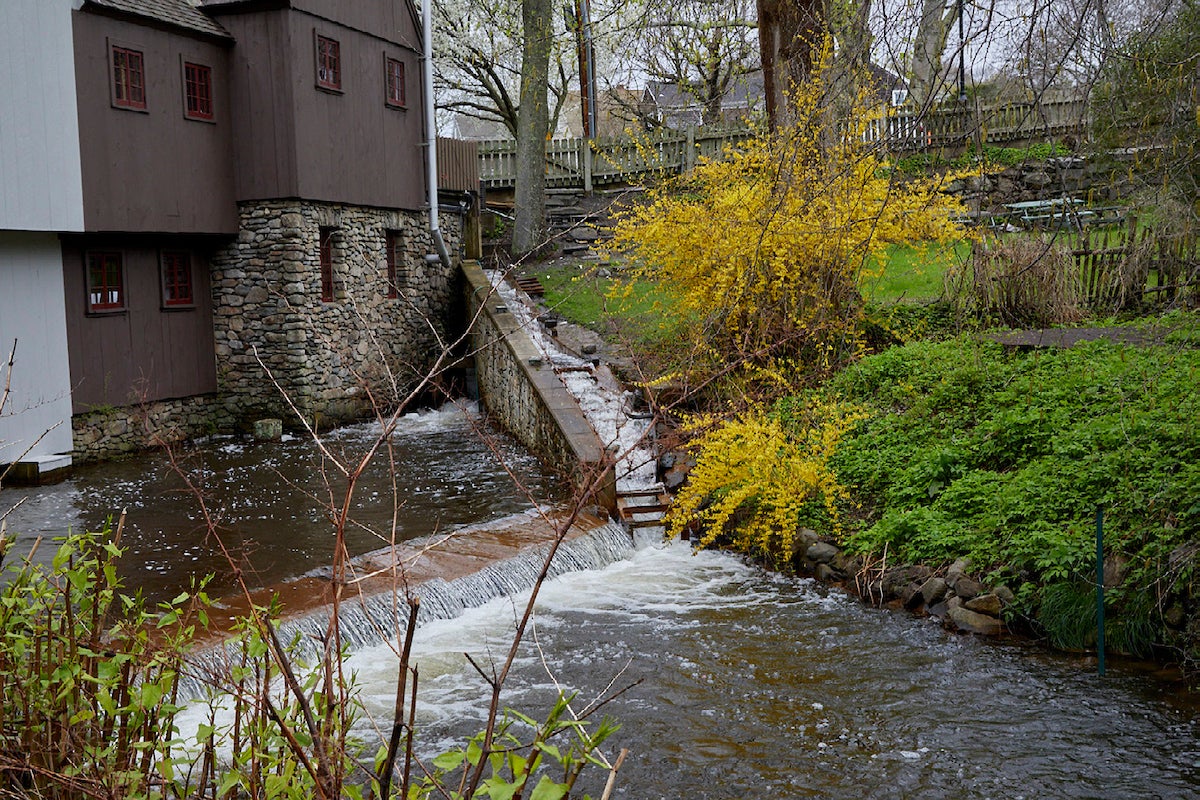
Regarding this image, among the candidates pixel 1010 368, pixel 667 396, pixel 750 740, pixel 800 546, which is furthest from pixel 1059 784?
pixel 667 396

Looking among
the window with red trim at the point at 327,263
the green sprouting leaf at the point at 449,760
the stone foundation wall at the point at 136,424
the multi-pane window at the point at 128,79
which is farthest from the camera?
the window with red trim at the point at 327,263

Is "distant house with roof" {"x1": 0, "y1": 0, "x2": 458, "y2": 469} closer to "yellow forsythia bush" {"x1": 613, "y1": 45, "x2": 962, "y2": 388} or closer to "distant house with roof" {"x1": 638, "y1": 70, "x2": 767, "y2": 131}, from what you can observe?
"yellow forsythia bush" {"x1": 613, "y1": 45, "x2": 962, "y2": 388}

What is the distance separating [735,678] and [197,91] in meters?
12.7

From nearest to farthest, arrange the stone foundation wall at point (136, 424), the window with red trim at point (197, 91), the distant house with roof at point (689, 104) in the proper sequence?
1. the stone foundation wall at point (136, 424)
2. the window with red trim at point (197, 91)
3. the distant house with roof at point (689, 104)

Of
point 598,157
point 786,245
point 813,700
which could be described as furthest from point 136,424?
point 598,157

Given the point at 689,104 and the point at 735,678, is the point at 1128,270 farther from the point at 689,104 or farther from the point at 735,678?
the point at 689,104

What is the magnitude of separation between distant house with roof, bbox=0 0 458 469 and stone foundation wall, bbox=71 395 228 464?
0.09 ft

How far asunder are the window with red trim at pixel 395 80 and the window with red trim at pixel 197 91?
3364 millimetres

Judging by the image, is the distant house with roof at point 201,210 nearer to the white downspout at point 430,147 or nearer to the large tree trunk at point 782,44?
the white downspout at point 430,147

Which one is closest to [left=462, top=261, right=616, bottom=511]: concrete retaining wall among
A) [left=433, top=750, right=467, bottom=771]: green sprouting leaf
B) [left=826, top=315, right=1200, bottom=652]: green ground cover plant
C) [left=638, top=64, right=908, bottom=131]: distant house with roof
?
[left=826, top=315, right=1200, bottom=652]: green ground cover plant

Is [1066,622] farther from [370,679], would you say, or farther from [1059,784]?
[370,679]

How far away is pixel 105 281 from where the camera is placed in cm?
1459

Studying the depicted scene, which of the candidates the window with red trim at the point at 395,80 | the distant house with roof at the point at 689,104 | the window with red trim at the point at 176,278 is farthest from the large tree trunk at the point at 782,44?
the window with red trim at the point at 176,278

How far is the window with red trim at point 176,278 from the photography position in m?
15.5
